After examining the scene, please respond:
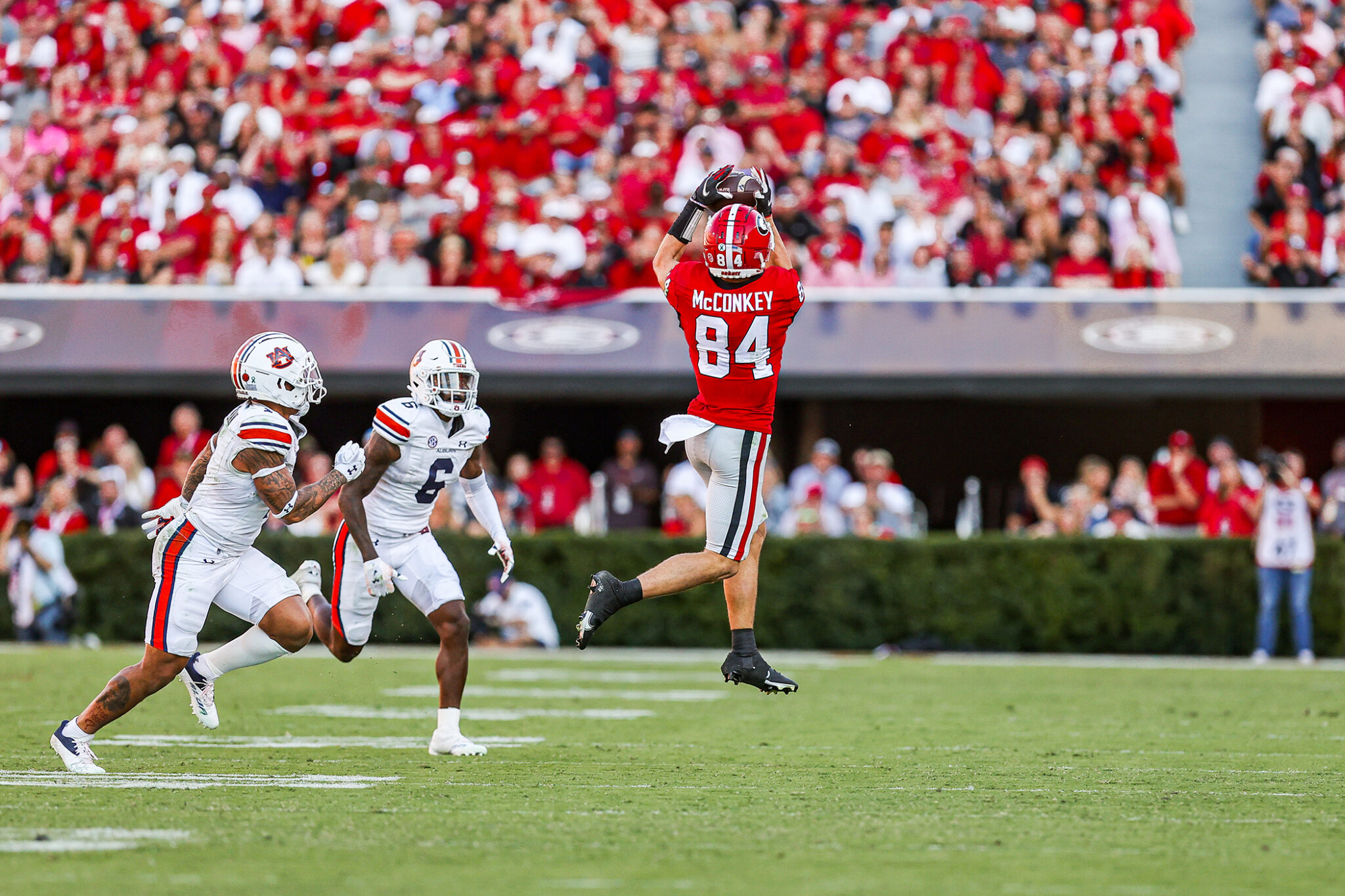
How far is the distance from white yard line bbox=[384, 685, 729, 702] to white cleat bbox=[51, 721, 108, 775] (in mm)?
3786

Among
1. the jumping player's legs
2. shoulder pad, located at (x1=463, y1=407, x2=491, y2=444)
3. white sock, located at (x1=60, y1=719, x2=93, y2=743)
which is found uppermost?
shoulder pad, located at (x1=463, y1=407, x2=491, y2=444)

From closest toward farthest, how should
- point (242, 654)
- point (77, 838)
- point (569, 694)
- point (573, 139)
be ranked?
point (77, 838)
point (242, 654)
point (569, 694)
point (573, 139)

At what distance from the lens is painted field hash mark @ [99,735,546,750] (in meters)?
7.57

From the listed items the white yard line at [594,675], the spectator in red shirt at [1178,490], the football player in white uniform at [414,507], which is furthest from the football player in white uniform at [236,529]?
the spectator in red shirt at [1178,490]

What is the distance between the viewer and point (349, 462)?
22.6 feet

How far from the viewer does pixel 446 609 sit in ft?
24.2

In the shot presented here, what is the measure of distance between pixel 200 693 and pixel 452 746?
1.05 metres

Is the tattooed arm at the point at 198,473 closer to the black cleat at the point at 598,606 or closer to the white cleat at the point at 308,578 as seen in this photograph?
the white cleat at the point at 308,578

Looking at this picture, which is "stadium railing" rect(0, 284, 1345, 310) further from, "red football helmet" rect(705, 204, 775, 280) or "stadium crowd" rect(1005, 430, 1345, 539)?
"red football helmet" rect(705, 204, 775, 280)

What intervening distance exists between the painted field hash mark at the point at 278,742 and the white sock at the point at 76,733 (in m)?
0.89

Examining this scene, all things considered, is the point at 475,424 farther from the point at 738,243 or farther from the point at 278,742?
the point at 278,742

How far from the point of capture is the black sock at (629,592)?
6918 mm

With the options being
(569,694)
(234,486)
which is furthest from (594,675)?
(234,486)

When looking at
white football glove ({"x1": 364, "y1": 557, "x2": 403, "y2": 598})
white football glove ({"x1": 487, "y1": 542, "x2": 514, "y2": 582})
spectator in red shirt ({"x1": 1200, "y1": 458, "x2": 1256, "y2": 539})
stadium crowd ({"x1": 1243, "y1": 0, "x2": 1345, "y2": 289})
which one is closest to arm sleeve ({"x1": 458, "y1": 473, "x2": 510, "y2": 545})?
white football glove ({"x1": 487, "y1": 542, "x2": 514, "y2": 582})
